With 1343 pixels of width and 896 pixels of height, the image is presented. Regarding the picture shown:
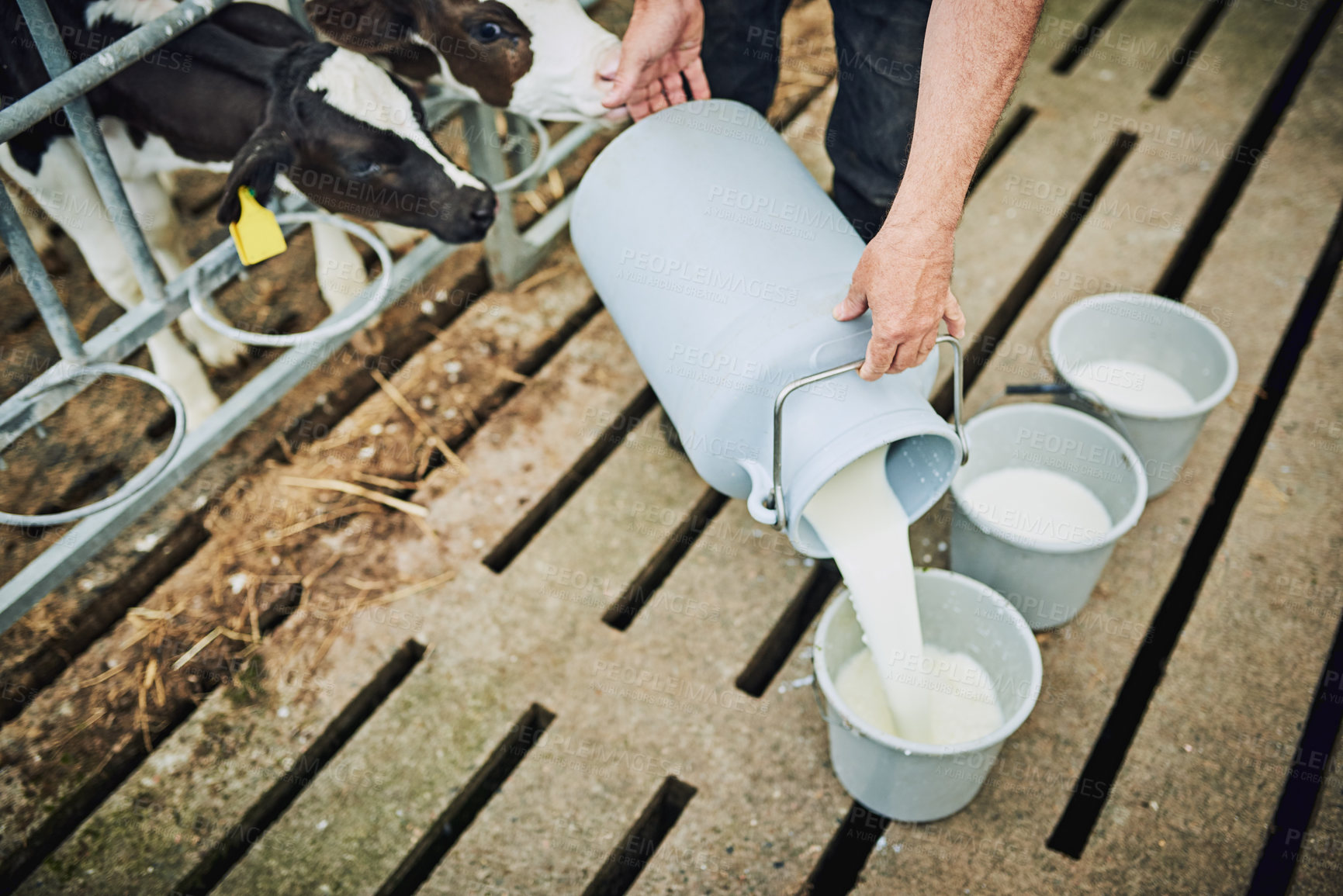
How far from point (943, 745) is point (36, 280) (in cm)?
154

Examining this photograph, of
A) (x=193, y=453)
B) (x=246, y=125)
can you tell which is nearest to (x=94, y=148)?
(x=246, y=125)

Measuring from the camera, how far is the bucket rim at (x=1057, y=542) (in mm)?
1602

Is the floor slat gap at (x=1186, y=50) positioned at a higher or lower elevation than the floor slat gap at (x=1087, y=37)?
lower

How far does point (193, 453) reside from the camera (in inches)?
72.2

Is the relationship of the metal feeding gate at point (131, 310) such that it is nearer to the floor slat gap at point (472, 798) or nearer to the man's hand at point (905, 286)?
the floor slat gap at point (472, 798)

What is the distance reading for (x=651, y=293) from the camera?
154 centimetres

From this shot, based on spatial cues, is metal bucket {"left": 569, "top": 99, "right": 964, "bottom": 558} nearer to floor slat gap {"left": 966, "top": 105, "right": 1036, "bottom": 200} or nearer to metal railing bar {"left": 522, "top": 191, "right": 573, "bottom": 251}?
metal railing bar {"left": 522, "top": 191, "right": 573, "bottom": 251}

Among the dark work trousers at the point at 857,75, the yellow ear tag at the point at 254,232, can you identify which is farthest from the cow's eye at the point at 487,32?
the yellow ear tag at the point at 254,232

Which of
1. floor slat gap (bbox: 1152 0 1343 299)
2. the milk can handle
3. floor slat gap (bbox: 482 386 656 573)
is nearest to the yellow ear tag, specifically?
floor slat gap (bbox: 482 386 656 573)

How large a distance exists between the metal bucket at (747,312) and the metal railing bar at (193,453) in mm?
567

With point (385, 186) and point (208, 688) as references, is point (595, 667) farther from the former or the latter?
point (385, 186)

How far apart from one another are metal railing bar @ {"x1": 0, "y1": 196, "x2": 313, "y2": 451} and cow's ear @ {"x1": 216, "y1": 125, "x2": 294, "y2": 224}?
0.18 m

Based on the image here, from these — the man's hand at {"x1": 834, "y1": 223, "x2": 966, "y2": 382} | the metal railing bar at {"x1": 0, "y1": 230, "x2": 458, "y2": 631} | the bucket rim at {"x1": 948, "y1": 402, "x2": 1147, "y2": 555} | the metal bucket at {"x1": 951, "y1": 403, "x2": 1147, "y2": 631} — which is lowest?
the metal bucket at {"x1": 951, "y1": 403, "x2": 1147, "y2": 631}

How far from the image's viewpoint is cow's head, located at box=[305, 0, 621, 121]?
1.85 m
